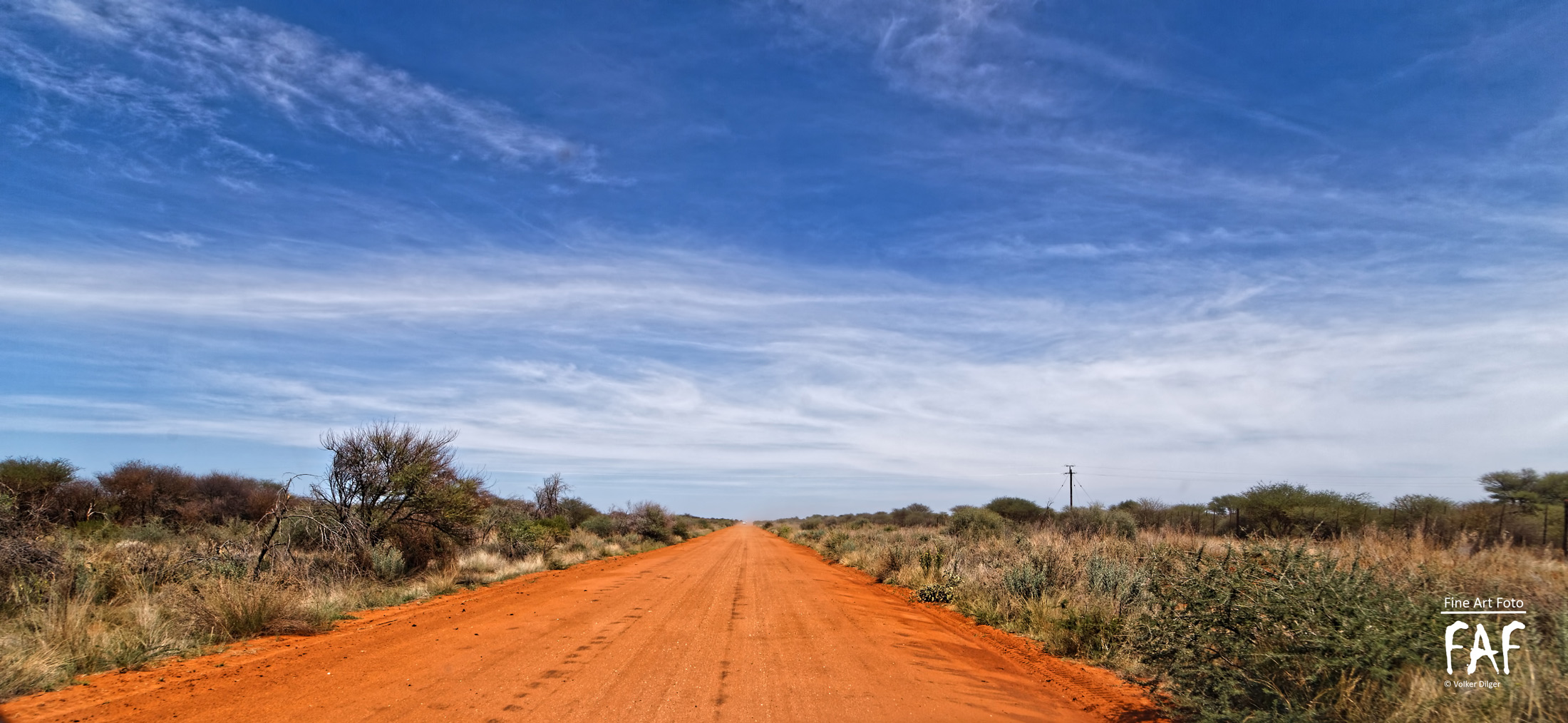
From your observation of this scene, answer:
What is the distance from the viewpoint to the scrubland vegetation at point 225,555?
7980mm

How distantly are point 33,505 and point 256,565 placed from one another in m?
2.93

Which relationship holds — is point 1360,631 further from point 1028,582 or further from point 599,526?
point 599,526

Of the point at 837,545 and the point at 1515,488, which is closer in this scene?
the point at 1515,488

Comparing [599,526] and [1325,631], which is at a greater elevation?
[1325,631]

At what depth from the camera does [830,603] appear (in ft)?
45.4

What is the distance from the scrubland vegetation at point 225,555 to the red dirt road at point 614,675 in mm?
632

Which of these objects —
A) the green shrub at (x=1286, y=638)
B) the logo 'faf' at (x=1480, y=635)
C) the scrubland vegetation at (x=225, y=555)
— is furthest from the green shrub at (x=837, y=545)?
the logo 'faf' at (x=1480, y=635)

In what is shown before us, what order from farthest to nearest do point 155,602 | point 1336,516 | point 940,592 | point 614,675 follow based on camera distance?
1. point 1336,516
2. point 940,592
3. point 155,602
4. point 614,675

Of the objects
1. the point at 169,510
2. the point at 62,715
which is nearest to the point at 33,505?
the point at 62,715

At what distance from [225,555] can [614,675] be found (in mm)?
9047

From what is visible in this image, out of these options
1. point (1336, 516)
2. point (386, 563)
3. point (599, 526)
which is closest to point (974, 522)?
point (1336, 516)

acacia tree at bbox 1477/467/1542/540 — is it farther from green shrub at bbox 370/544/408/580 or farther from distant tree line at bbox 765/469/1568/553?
green shrub at bbox 370/544/408/580

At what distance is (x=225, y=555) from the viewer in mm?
12141

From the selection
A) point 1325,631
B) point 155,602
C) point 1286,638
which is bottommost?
point 155,602
